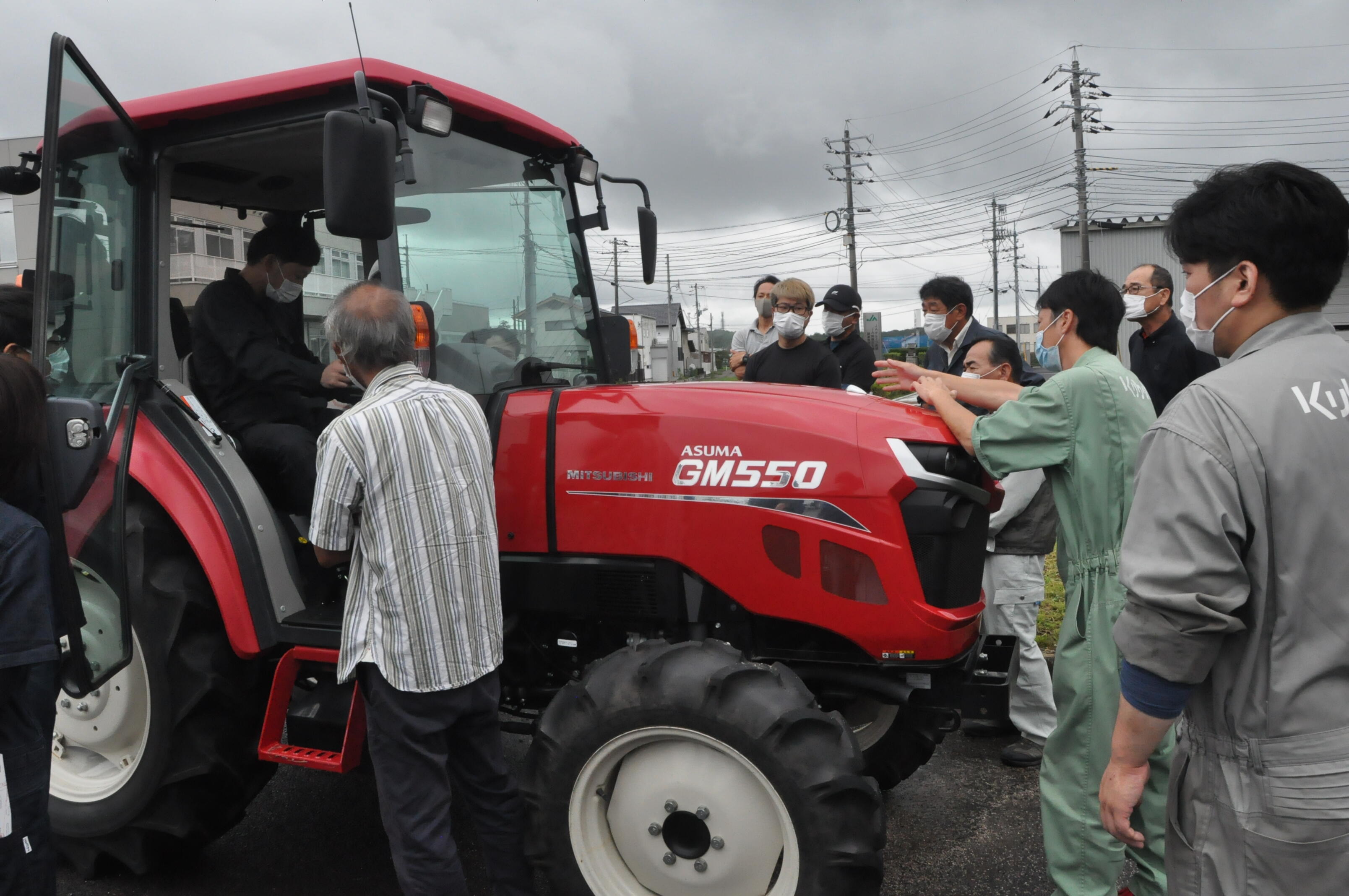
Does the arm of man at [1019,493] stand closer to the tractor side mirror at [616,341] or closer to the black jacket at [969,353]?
the black jacket at [969,353]

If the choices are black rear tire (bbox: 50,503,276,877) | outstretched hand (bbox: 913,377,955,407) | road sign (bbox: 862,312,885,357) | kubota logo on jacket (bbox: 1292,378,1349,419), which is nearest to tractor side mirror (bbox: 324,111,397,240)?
black rear tire (bbox: 50,503,276,877)

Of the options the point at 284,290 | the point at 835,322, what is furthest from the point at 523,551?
the point at 835,322

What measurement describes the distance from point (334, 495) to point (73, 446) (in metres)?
0.74

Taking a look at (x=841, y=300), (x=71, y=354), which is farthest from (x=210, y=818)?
(x=841, y=300)

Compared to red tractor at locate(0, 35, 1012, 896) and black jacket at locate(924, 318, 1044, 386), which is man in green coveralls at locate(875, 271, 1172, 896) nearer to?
red tractor at locate(0, 35, 1012, 896)

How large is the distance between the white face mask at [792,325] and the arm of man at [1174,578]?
3.28 m

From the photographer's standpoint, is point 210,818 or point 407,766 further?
point 210,818

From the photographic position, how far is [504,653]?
315 centimetres

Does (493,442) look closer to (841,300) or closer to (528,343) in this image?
(528,343)

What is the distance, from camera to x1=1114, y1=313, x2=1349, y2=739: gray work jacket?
59.9 inches

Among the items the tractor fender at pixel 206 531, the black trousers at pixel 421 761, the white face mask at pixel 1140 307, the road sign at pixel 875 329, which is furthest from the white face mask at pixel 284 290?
the road sign at pixel 875 329

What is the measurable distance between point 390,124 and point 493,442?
98 centimetres

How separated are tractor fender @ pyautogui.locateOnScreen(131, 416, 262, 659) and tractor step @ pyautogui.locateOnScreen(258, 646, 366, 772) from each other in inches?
5.0

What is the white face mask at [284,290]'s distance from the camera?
355cm
